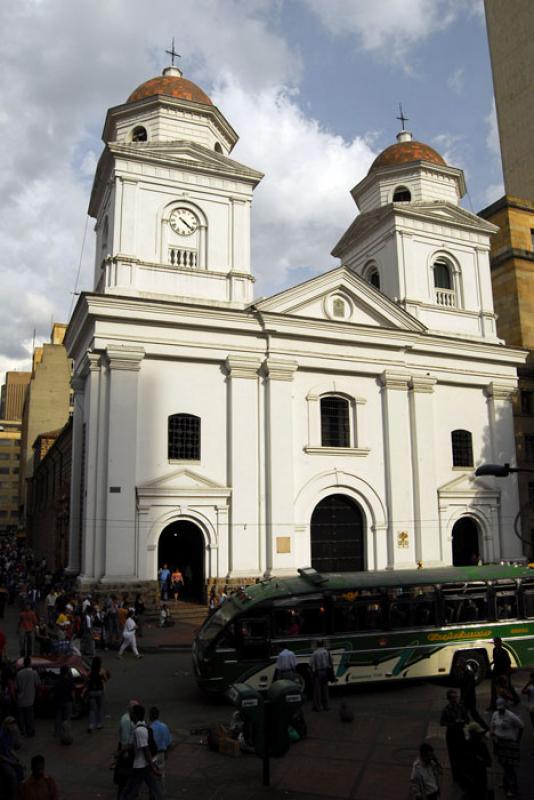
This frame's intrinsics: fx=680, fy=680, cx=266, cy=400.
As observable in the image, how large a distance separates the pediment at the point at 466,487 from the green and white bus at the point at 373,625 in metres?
11.9

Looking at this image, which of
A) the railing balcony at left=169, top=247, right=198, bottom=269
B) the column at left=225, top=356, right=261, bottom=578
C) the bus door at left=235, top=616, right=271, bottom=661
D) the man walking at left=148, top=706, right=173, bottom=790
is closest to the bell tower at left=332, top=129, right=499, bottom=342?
the column at left=225, top=356, right=261, bottom=578

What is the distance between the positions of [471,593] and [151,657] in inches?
330

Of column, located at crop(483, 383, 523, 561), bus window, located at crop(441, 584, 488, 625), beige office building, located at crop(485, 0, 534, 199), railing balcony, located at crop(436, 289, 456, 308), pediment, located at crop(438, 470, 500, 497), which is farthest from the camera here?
beige office building, located at crop(485, 0, 534, 199)

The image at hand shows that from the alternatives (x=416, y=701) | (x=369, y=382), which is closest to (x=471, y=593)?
(x=416, y=701)

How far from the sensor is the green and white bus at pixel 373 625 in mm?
13633

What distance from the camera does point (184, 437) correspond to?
2412 centimetres

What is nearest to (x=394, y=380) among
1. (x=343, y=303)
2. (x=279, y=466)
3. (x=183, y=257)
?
(x=343, y=303)

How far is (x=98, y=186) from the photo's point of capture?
27812 millimetres

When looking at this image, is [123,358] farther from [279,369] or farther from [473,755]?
[473,755]

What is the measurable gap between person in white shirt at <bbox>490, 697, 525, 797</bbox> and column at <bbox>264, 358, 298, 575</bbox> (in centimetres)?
1529

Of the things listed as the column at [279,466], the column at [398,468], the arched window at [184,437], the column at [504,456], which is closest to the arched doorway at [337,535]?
the column at [398,468]

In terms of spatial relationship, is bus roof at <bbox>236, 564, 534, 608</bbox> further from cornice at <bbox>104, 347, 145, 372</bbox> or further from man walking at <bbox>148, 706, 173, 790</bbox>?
cornice at <bbox>104, 347, 145, 372</bbox>

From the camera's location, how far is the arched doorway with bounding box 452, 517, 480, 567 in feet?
94.2

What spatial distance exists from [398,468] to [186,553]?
8774 millimetres
